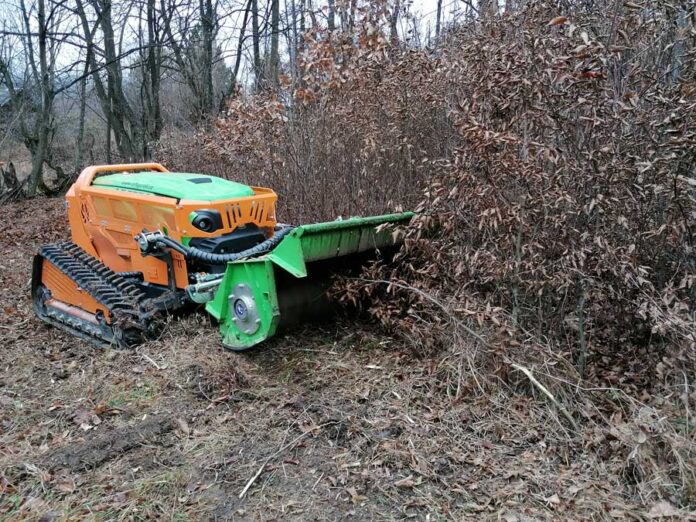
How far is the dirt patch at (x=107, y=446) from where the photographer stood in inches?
117

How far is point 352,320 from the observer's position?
4.68 metres

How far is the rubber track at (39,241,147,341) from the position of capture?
168 inches

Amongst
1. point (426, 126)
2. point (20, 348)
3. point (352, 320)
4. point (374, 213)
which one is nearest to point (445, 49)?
point (426, 126)

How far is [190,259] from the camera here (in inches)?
169

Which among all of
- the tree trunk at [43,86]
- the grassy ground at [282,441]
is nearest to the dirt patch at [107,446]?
the grassy ground at [282,441]

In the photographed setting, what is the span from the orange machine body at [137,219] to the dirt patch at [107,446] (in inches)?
53.3

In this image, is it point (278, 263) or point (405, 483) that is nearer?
point (405, 483)

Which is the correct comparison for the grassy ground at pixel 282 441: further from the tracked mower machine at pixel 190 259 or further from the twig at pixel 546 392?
the tracked mower machine at pixel 190 259

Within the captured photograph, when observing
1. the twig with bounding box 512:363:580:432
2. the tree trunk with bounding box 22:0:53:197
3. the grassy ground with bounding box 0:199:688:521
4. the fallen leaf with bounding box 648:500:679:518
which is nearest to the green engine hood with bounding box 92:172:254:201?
the grassy ground with bounding box 0:199:688:521

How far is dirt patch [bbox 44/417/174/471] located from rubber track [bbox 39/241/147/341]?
3.72 feet

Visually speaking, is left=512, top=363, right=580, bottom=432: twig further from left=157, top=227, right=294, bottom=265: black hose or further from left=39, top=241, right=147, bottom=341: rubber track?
left=39, top=241, right=147, bottom=341: rubber track

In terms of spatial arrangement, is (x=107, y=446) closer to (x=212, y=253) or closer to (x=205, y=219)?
(x=212, y=253)

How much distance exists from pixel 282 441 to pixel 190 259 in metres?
1.72

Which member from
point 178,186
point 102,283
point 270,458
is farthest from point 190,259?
point 270,458
